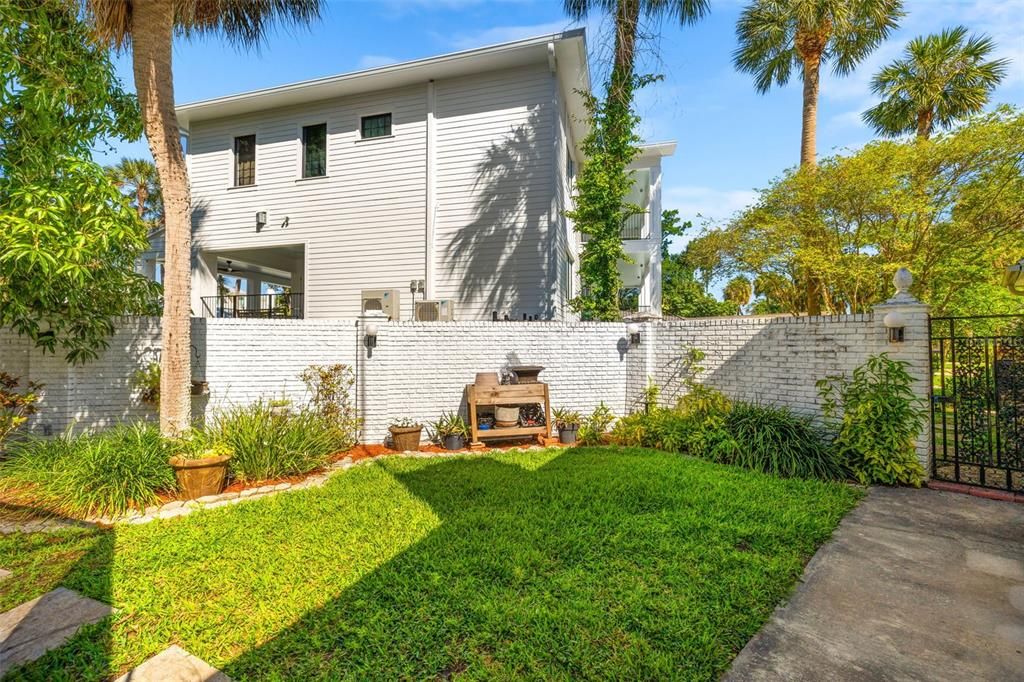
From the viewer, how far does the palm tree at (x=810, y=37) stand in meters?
9.72

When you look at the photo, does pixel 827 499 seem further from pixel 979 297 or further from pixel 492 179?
pixel 979 297

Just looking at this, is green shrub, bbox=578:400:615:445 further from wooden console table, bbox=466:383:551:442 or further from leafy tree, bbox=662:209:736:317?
leafy tree, bbox=662:209:736:317

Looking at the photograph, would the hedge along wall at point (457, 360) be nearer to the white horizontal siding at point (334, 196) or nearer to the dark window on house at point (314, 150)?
the white horizontal siding at point (334, 196)

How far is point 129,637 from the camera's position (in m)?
2.40

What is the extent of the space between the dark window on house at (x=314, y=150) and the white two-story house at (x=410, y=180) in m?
0.02

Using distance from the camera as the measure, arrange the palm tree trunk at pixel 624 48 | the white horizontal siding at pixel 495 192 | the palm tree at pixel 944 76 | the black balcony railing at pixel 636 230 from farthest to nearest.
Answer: the black balcony railing at pixel 636 230 < the palm tree at pixel 944 76 < the white horizontal siding at pixel 495 192 < the palm tree trunk at pixel 624 48

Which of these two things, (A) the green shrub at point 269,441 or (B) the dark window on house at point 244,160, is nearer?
(A) the green shrub at point 269,441

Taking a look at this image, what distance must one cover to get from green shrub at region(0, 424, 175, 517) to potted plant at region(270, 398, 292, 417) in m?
1.23

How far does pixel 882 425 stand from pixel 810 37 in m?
9.93

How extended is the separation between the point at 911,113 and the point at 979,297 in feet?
17.6

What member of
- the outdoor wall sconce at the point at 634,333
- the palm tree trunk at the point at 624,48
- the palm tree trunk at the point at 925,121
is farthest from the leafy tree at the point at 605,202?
the palm tree trunk at the point at 925,121

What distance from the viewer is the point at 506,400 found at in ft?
22.4

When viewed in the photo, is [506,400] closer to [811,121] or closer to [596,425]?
[596,425]

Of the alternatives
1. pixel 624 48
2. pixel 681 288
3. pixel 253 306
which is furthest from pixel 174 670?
pixel 681 288
